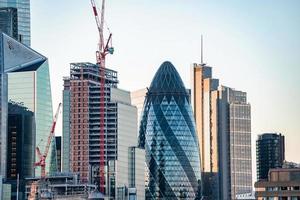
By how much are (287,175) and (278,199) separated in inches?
131

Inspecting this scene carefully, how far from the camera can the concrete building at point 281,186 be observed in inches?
4579

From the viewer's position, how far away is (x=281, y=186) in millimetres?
117625

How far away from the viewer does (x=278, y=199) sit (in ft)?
384

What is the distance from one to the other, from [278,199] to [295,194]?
7.37 ft

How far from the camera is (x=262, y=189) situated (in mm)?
118938

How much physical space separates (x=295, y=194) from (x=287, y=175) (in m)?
3.54

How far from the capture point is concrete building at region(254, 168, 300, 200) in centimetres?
11631

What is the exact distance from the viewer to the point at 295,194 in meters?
116

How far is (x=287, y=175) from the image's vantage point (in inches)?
4675
